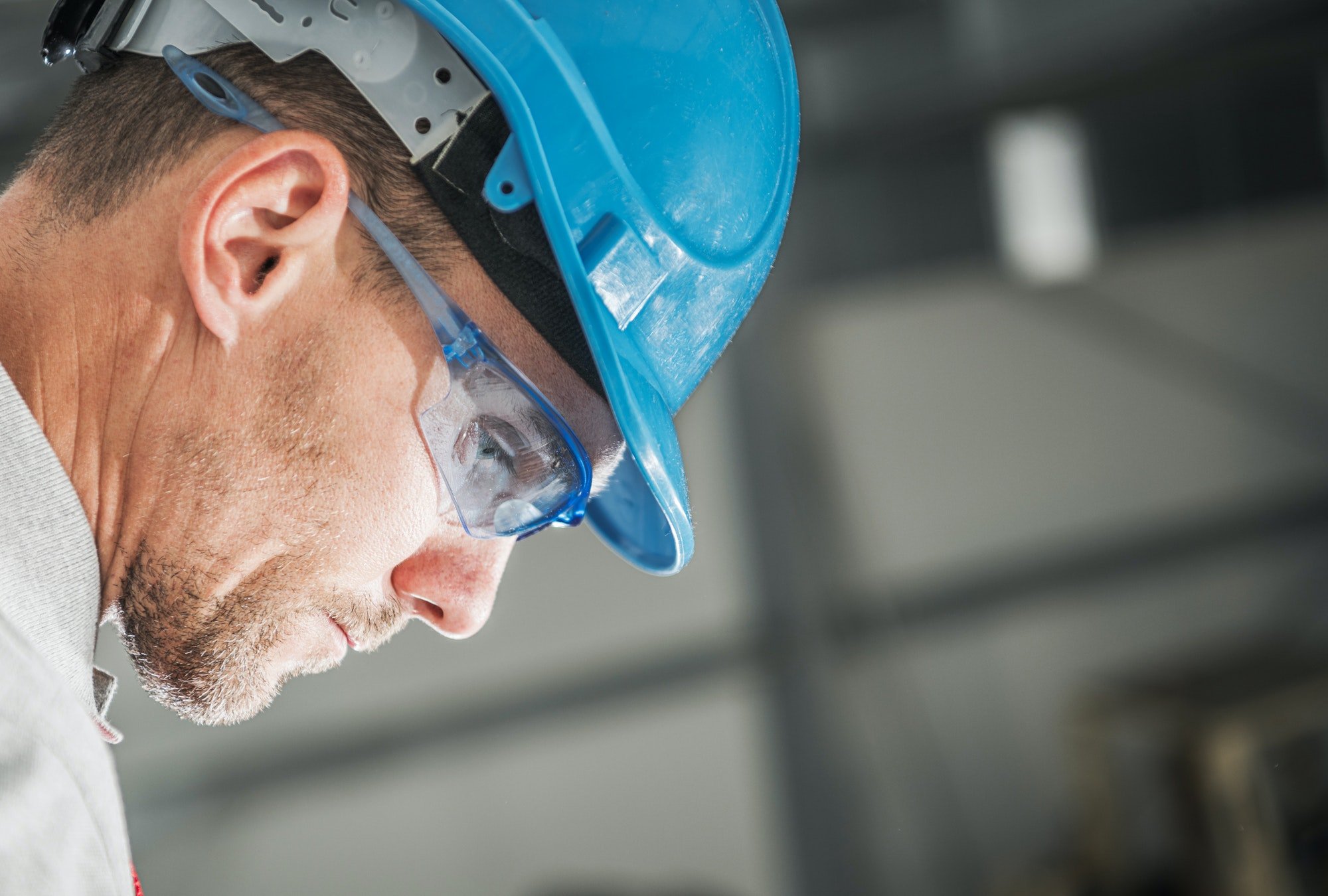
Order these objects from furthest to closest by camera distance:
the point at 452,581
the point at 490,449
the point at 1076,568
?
the point at 1076,568
the point at 452,581
the point at 490,449

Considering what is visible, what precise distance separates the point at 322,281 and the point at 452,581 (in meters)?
0.41

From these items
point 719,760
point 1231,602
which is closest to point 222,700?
point 719,760

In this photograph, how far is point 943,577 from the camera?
6.31 meters

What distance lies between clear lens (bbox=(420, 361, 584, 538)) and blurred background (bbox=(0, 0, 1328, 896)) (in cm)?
387

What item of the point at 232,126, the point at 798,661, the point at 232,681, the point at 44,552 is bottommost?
the point at 798,661

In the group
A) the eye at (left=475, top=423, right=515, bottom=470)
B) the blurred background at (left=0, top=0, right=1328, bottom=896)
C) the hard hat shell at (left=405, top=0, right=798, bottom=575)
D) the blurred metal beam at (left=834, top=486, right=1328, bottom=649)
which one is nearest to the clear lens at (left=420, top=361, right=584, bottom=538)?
the eye at (left=475, top=423, right=515, bottom=470)

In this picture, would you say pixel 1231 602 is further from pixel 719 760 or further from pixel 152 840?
pixel 152 840

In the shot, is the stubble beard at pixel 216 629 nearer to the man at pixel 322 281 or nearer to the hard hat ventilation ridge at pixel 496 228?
the man at pixel 322 281

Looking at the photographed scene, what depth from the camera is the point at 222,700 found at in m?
1.15

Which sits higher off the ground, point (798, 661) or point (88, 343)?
point (88, 343)

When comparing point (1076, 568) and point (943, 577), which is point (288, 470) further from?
point (1076, 568)

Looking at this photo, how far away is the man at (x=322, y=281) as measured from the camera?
97cm

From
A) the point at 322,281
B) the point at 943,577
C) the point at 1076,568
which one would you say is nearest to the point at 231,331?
the point at 322,281

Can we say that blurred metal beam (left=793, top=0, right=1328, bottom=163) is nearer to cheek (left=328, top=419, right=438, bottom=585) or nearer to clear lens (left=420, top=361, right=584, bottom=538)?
clear lens (left=420, top=361, right=584, bottom=538)
